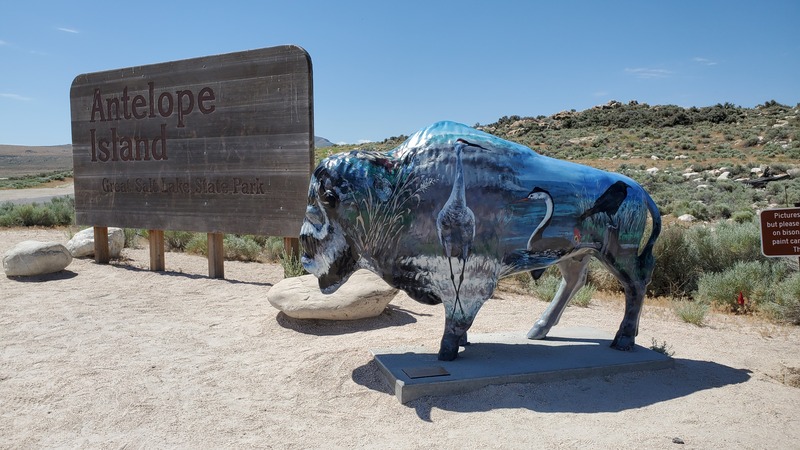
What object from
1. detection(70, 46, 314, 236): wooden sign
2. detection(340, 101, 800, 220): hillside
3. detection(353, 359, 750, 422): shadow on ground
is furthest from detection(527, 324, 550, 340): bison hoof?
detection(340, 101, 800, 220): hillside

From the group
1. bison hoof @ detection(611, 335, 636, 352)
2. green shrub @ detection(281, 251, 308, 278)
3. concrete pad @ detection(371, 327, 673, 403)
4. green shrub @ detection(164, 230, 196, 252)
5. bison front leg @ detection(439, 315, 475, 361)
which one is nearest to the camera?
concrete pad @ detection(371, 327, 673, 403)

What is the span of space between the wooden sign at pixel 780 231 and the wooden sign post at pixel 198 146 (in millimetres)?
5106

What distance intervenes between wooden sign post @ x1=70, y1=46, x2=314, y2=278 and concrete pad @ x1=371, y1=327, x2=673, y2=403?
376 cm

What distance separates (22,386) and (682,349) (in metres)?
5.57

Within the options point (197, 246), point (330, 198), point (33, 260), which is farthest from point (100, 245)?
point (330, 198)

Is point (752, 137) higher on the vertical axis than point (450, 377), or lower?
higher

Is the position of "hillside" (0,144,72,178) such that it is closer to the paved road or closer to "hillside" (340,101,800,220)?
the paved road

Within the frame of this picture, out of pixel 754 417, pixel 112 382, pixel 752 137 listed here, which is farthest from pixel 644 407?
pixel 752 137

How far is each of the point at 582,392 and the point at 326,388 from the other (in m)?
1.83

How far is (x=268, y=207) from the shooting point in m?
7.96

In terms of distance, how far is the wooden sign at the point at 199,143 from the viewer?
7754 millimetres

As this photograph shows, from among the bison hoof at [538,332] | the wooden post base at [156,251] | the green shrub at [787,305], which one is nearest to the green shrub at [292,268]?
the wooden post base at [156,251]

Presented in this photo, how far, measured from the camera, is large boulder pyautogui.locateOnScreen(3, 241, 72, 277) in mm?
8453

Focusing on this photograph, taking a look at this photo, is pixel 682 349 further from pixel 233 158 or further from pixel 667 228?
pixel 233 158
